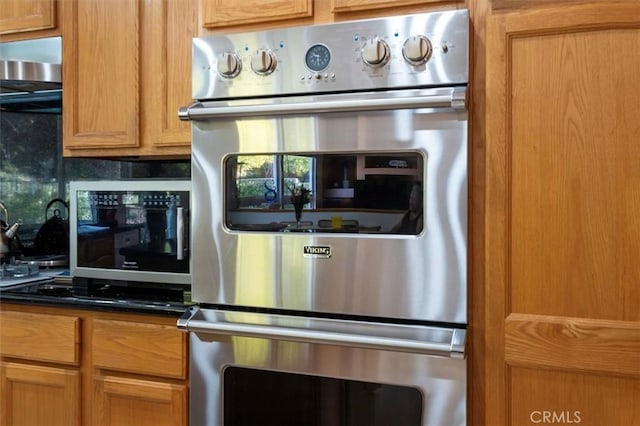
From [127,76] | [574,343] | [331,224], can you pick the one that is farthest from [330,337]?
[127,76]

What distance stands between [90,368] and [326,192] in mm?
928

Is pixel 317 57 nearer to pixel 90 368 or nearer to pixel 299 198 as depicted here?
pixel 299 198

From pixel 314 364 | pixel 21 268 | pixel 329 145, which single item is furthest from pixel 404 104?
pixel 21 268

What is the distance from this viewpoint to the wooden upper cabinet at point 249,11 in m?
1.51

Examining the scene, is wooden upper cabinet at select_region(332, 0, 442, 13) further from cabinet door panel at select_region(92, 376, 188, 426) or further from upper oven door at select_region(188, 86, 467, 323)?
cabinet door panel at select_region(92, 376, 188, 426)

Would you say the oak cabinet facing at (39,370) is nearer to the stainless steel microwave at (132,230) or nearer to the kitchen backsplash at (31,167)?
the stainless steel microwave at (132,230)

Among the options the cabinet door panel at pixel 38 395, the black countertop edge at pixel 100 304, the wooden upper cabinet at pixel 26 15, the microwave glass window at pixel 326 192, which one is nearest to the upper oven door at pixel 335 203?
the microwave glass window at pixel 326 192

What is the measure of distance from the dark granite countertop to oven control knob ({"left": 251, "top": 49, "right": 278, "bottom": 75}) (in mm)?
708

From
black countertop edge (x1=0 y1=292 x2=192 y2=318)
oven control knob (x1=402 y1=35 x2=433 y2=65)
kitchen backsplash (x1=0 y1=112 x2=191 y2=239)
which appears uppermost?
oven control knob (x1=402 y1=35 x2=433 y2=65)

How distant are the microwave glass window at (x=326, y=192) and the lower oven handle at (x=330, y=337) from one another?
0.26 metres

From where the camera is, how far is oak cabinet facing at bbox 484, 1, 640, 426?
4.01 ft

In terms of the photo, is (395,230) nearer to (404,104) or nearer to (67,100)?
(404,104)

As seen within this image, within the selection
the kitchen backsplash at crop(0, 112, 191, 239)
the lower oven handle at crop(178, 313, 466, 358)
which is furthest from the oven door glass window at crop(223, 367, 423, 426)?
the kitchen backsplash at crop(0, 112, 191, 239)

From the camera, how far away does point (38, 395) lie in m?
1.71
